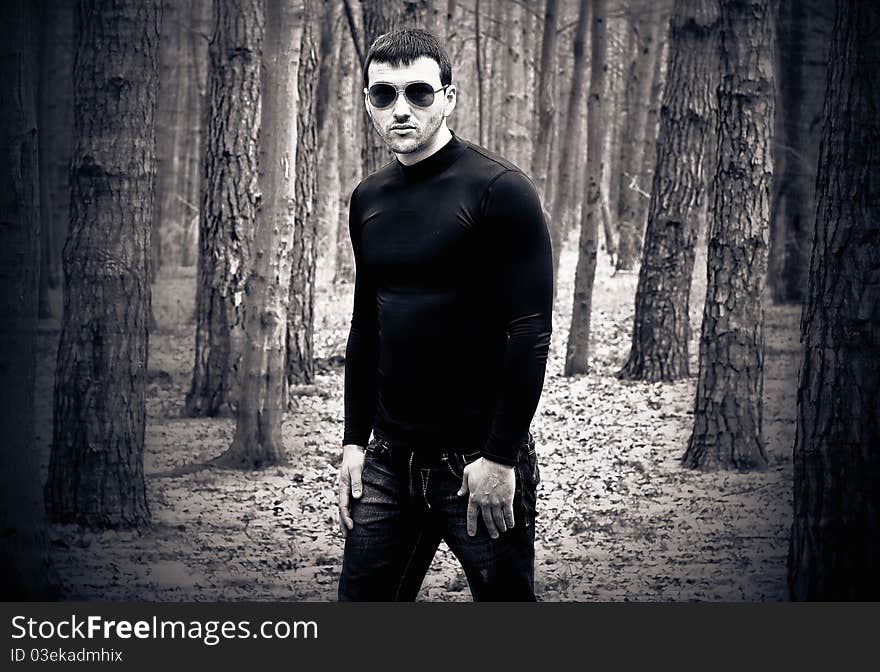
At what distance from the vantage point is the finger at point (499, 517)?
11.6ft

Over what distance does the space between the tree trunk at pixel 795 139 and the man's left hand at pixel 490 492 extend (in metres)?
17.3

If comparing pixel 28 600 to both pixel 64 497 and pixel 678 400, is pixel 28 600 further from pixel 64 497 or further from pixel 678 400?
pixel 678 400

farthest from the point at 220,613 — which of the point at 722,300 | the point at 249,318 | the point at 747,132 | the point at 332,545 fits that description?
the point at 747,132

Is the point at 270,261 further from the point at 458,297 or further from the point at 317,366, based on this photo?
the point at 458,297

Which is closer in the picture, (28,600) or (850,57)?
(850,57)

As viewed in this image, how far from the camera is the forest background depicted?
490cm

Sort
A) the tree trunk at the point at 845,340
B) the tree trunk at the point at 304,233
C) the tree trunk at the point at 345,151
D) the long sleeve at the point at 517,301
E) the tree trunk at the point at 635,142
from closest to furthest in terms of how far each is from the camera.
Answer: the long sleeve at the point at 517,301 → the tree trunk at the point at 845,340 → the tree trunk at the point at 304,233 → the tree trunk at the point at 635,142 → the tree trunk at the point at 345,151

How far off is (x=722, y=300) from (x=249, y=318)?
415 cm

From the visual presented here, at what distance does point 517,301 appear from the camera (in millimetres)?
3463

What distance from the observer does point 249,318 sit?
965cm

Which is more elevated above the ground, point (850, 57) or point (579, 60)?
point (579, 60)

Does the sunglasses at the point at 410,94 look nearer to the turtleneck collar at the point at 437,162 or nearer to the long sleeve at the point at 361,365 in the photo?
the turtleneck collar at the point at 437,162

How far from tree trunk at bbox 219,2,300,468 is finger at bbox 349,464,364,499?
5948 millimetres

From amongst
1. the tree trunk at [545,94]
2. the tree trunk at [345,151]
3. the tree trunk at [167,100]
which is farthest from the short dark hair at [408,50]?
the tree trunk at [167,100]
